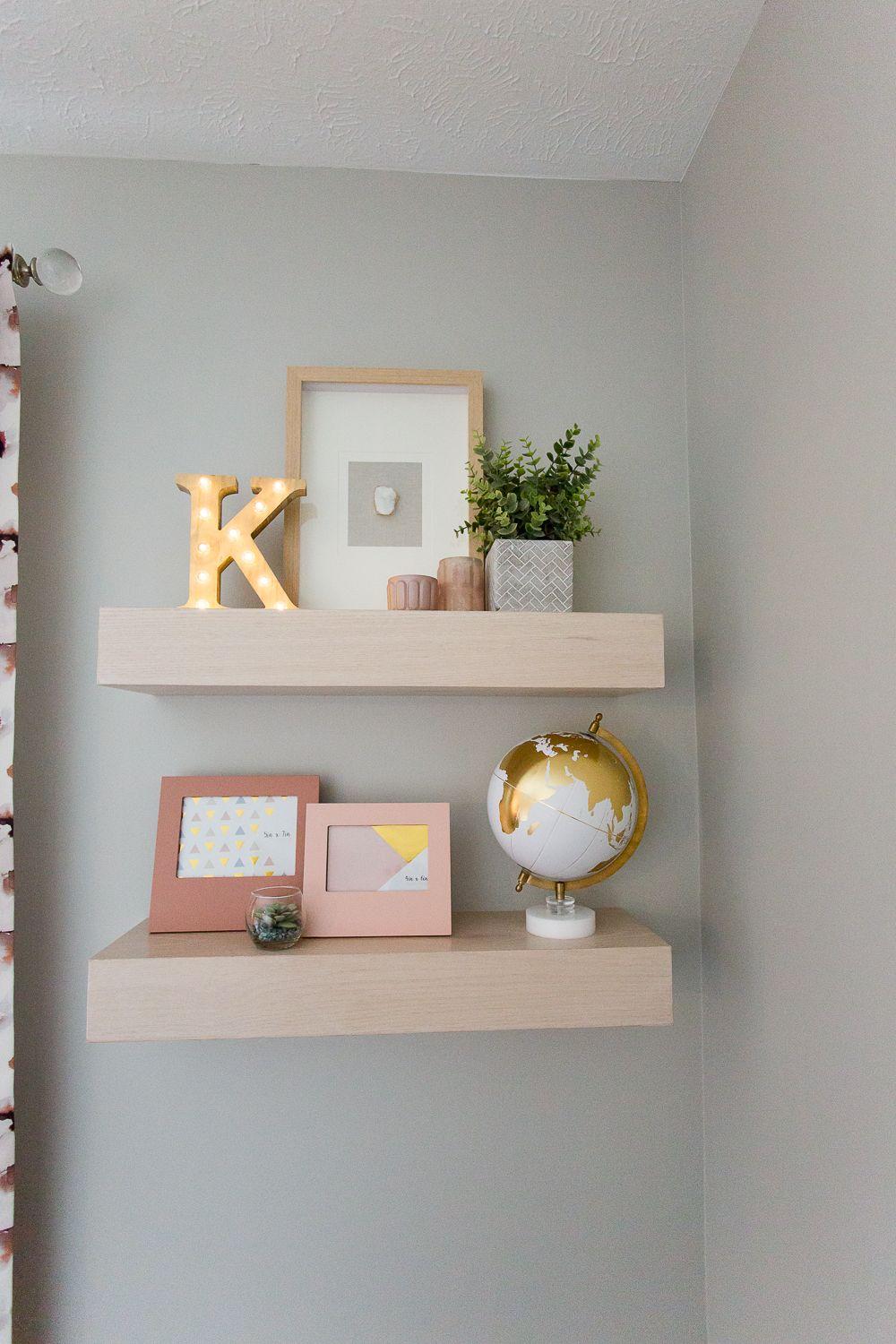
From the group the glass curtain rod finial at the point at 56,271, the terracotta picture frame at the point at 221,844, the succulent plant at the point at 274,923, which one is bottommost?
the succulent plant at the point at 274,923

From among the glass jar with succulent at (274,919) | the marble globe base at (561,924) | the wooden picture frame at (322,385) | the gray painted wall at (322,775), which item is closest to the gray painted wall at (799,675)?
the gray painted wall at (322,775)

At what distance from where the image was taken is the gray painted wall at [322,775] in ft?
4.19

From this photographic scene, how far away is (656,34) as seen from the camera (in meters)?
1.13

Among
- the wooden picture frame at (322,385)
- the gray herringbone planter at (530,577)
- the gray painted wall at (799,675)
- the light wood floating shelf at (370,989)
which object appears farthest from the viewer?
the wooden picture frame at (322,385)

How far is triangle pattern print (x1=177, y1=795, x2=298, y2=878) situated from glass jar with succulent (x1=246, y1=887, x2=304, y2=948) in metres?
0.13

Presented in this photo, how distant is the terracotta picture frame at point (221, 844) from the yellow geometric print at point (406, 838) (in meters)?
0.13

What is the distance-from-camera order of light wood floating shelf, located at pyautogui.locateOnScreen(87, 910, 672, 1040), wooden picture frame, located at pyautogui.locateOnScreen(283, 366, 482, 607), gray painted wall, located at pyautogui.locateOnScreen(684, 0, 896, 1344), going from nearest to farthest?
gray painted wall, located at pyautogui.locateOnScreen(684, 0, 896, 1344), light wood floating shelf, located at pyautogui.locateOnScreen(87, 910, 672, 1040), wooden picture frame, located at pyautogui.locateOnScreen(283, 366, 482, 607)

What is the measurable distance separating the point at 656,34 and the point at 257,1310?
74.5 inches

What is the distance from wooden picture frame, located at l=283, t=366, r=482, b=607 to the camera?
1.33 m

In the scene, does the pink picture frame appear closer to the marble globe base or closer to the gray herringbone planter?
the marble globe base

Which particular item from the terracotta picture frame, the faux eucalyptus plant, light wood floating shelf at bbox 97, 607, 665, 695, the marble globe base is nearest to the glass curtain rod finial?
light wood floating shelf at bbox 97, 607, 665, 695

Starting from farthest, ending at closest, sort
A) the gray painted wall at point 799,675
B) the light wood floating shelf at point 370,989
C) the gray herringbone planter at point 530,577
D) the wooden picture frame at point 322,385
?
the wooden picture frame at point 322,385
the gray herringbone planter at point 530,577
the light wood floating shelf at point 370,989
the gray painted wall at point 799,675

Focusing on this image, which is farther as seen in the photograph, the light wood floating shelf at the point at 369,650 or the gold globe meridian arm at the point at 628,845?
the gold globe meridian arm at the point at 628,845

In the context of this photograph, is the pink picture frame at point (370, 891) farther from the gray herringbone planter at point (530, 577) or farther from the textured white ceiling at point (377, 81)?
the textured white ceiling at point (377, 81)
